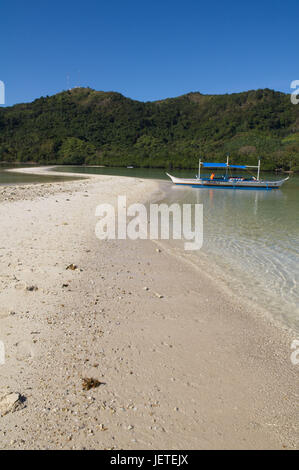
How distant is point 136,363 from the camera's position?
4.48 meters

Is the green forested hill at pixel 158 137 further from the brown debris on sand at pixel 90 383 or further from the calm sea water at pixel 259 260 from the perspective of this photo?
the brown debris on sand at pixel 90 383

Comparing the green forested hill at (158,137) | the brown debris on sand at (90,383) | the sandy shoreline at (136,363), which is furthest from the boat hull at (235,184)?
the green forested hill at (158,137)

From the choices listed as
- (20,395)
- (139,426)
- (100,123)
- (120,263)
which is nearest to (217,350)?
(139,426)

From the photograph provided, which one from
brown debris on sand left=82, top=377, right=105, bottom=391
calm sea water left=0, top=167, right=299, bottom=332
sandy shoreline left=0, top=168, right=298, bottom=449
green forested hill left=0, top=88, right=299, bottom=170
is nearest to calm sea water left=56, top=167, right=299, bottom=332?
calm sea water left=0, top=167, right=299, bottom=332

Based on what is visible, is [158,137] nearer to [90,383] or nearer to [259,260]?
[259,260]

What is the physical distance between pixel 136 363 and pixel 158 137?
180213 millimetres

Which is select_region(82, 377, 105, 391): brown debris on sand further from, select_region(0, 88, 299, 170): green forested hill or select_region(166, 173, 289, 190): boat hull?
select_region(0, 88, 299, 170): green forested hill

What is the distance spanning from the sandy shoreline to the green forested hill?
350ft

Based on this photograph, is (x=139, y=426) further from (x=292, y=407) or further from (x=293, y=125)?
(x=293, y=125)

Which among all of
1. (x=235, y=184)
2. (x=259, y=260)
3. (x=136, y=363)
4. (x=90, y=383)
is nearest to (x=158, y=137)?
(x=235, y=184)

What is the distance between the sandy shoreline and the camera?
3.31 m

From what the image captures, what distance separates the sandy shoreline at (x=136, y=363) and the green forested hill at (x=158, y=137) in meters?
107

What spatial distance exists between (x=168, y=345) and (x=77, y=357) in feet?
4.70
